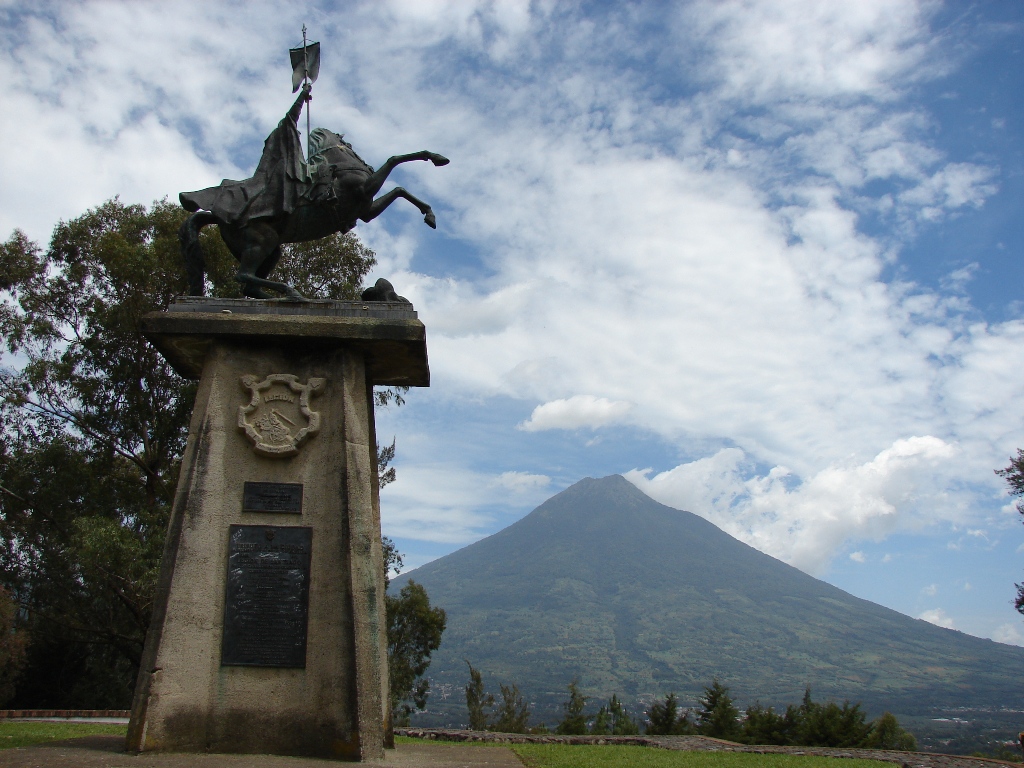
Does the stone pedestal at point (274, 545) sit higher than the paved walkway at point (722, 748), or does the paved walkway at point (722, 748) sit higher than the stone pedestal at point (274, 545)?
the stone pedestal at point (274, 545)

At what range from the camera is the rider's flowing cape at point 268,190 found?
725cm

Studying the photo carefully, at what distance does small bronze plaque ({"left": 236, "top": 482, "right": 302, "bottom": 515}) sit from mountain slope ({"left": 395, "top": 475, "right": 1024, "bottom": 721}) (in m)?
70.0

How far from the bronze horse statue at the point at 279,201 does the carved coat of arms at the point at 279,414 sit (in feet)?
3.62

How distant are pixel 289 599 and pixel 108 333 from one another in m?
16.4

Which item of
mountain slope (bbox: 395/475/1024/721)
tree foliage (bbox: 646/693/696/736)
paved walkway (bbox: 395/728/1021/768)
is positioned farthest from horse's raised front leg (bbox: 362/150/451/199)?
mountain slope (bbox: 395/475/1024/721)

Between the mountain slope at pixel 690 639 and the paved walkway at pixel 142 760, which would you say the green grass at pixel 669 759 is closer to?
the paved walkway at pixel 142 760

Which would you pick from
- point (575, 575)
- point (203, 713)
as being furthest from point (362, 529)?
point (575, 575)

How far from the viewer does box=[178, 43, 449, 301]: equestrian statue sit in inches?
286

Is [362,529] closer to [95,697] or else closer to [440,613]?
[440,613]

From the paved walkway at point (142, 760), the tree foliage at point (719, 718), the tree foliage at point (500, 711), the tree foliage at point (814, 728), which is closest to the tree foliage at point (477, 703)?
the tree foliage at point (500, 711)

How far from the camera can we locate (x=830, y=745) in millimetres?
15992

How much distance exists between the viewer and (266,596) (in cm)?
596

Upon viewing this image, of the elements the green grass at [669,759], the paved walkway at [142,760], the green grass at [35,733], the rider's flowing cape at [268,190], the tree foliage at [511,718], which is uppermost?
the rider's flowing cape at [268,190]

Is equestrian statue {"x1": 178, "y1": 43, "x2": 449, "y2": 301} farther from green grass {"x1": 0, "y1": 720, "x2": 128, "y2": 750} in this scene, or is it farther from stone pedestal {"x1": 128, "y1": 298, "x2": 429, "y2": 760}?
green grass {"x1": 0, "y1": 720, "x2": 128, "y2": 750}
